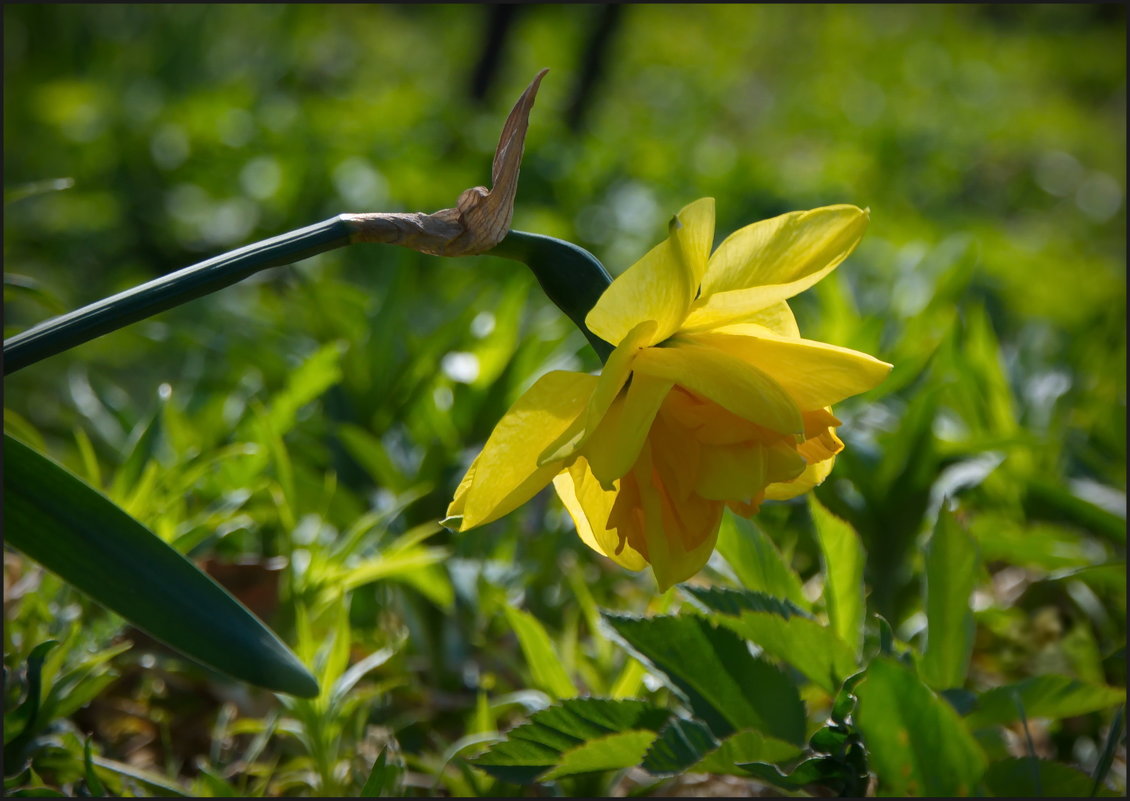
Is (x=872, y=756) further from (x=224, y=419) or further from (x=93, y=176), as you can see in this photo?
(x=93, y=176)

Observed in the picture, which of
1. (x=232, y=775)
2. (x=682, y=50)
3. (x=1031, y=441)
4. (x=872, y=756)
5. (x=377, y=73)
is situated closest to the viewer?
(x=872, y=756)

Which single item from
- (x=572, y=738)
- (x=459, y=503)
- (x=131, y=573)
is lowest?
(x=572, y=738)

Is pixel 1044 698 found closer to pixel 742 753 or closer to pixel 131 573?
pixel 742 753

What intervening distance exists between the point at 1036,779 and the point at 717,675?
0.89 feet

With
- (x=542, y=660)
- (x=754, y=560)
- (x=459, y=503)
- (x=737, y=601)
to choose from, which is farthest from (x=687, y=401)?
(x=542, y=660)

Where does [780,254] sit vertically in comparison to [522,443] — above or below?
above

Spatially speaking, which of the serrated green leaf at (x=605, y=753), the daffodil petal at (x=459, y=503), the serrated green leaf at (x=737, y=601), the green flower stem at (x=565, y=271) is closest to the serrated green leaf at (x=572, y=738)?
the serrated green leaf at (x=605, y=753)

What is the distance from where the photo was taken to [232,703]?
3.81 ft

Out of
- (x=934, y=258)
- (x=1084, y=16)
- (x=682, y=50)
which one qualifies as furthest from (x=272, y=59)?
(x=1084, y=16)

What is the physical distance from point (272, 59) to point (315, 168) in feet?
5.91

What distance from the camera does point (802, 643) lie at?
2.94ft

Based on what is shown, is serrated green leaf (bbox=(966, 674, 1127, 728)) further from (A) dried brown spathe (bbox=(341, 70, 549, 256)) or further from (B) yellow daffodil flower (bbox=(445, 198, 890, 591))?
(A) dried brown spathe (bbox=(341, 70, 549, 256))

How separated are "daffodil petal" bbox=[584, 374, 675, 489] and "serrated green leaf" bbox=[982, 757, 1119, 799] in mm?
500

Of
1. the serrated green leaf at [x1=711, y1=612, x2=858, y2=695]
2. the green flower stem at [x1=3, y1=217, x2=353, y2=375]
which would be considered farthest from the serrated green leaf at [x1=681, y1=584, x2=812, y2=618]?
the green flower stem at [x1=3, y1=217, x2=353, y2=375]
